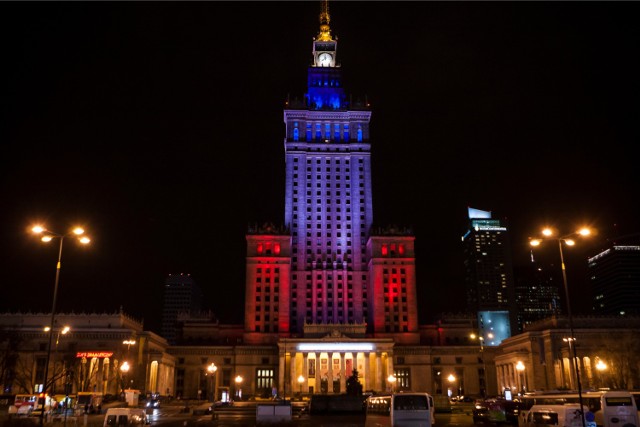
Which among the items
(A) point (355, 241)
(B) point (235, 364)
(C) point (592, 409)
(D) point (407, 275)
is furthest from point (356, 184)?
(C) point (592, 409)

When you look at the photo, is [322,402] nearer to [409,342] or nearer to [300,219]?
[409,342]

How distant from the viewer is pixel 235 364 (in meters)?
111

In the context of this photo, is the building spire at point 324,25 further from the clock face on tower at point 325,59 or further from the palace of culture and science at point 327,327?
the palace of culture and science at point 327,327

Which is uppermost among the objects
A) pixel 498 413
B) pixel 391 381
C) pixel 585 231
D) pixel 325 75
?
pixel 325 75

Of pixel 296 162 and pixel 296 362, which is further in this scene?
pixel 296 162

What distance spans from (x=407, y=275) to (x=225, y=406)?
203 ft

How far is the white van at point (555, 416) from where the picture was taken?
30.1 metres

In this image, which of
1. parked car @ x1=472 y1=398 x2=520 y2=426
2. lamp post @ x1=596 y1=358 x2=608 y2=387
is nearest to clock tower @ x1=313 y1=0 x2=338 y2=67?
lamp post @ x1=596 y1=358 x2=608 y2=387

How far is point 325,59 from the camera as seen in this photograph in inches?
5822

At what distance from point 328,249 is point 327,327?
19.4 meters

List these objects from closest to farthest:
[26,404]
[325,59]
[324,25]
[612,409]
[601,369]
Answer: [612,409]
[26,404]
[601,369]
[325,59]
[324,25]

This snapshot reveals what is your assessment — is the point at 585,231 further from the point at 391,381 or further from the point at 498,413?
the point at 391,381

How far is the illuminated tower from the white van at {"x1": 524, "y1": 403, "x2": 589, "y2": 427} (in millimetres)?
81048

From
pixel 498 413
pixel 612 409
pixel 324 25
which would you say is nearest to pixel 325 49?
pixel 324 25
